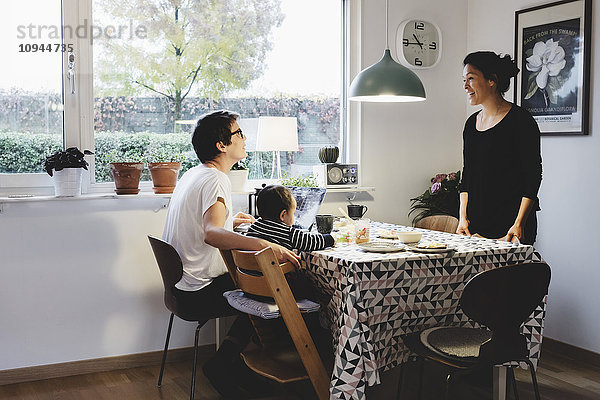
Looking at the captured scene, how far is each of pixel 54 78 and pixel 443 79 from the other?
2443mm

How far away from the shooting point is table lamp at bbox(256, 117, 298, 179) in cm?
374

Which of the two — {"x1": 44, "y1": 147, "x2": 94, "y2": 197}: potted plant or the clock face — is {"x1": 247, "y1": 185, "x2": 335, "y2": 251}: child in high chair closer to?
{"x1": 44, "y1": 147, "x2": 94, "y2": 197}: potted plant

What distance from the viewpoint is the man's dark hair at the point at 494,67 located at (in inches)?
129

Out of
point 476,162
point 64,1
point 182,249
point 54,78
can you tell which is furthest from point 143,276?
point 476,162

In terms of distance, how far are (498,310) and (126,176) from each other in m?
2.08

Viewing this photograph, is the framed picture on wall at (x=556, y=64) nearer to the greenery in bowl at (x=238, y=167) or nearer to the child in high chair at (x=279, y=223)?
the greenery in bowl at (x=238, y=167)

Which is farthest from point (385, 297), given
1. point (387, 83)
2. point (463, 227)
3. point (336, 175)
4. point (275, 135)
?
point (336, 175)

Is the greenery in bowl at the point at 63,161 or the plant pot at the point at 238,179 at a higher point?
the greenery in bowl at the point at 63,161

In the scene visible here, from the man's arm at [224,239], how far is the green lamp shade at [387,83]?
93 centimetres

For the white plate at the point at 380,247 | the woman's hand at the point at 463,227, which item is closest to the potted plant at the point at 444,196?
the woman's hand at the point at 463,227

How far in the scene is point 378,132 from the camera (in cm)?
428

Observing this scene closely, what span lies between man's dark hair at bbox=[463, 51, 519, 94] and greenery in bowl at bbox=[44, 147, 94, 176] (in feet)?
6.63

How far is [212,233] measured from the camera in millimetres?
2793

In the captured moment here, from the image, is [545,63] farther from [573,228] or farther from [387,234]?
[387,234]
